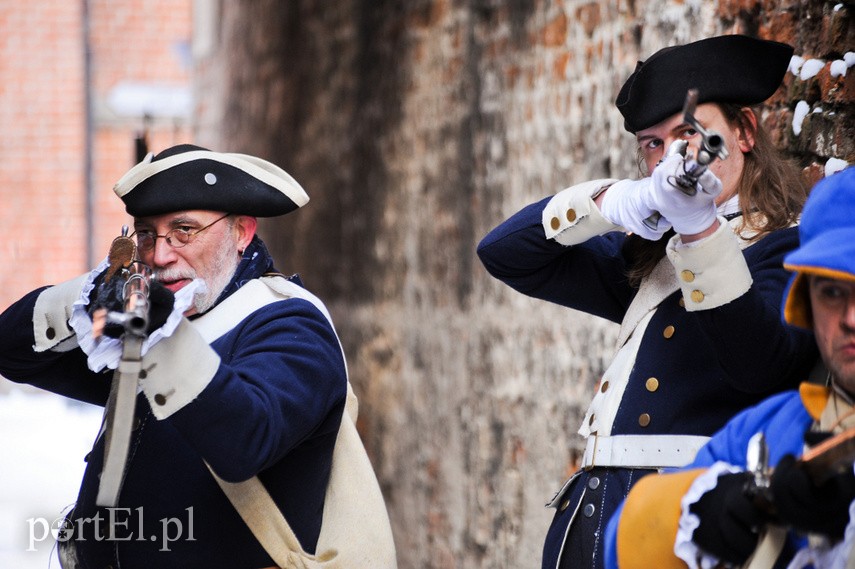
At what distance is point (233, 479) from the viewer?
101 inches

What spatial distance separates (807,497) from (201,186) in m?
1.77

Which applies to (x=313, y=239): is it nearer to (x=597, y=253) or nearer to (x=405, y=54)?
(x=405, y=54)

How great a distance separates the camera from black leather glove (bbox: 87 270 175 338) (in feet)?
7.96

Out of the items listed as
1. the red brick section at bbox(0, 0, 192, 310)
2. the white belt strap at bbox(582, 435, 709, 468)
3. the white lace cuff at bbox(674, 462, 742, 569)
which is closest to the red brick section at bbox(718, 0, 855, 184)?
the white belt strap at bbox(582, 435, 709, 468)

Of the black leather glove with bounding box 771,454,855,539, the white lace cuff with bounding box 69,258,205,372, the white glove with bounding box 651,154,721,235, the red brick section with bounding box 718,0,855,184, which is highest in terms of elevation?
the red brick section with bounding box 718,0,855,184

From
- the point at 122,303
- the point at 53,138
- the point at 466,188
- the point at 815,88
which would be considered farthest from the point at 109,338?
the point at 53,138

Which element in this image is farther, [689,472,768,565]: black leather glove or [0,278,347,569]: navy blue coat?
[0,278,347,569]: navy blue coat

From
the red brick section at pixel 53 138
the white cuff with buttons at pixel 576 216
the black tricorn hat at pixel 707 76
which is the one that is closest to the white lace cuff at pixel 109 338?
the white cuff with buttons at pixel 576 216

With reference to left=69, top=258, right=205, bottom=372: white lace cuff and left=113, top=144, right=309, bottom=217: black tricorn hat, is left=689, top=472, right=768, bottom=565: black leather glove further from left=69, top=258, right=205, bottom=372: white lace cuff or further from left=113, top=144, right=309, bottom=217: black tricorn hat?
left=113, top=144, right=309, bottom=217: black tricorn hat

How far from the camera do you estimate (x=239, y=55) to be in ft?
32.8

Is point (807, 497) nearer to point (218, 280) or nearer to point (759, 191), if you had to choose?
point (759, 191)

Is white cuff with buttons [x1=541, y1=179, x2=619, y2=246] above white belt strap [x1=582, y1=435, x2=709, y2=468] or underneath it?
above

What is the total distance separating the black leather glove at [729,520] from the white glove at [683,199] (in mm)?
492

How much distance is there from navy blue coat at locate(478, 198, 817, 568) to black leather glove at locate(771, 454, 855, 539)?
47cm
